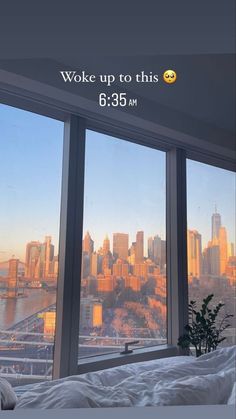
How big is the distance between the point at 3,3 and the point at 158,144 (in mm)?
1891

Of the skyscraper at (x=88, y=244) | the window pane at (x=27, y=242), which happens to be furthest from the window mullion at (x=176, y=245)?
the window pane at (x=27, y=242)

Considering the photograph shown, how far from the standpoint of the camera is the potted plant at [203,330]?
2314 millimetres

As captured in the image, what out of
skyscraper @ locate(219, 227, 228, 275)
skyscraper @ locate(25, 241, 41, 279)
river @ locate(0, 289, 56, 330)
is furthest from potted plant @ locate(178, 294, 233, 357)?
skyscraper @ locate(25, 241, 41, 279)

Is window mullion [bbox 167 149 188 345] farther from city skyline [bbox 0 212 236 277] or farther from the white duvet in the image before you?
the white duvet

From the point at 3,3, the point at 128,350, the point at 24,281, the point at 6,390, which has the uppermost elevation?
the point at 3,3

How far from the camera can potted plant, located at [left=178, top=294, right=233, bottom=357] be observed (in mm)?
2314

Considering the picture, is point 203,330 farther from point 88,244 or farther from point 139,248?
point 88,244

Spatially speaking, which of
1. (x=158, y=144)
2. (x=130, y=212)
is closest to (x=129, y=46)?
(x=130, y=212)

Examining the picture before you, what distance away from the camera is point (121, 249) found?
2174mm

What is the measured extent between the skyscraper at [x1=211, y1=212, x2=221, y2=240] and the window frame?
0.96 feet

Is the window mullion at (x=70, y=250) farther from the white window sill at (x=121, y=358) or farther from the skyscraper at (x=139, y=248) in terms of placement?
the skyscraper at (x=139, y=248)

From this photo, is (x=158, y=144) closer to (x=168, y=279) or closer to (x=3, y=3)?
(x=168, y=279)

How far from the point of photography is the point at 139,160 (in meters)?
2.36

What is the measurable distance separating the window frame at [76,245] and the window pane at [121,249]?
0.18 feet
